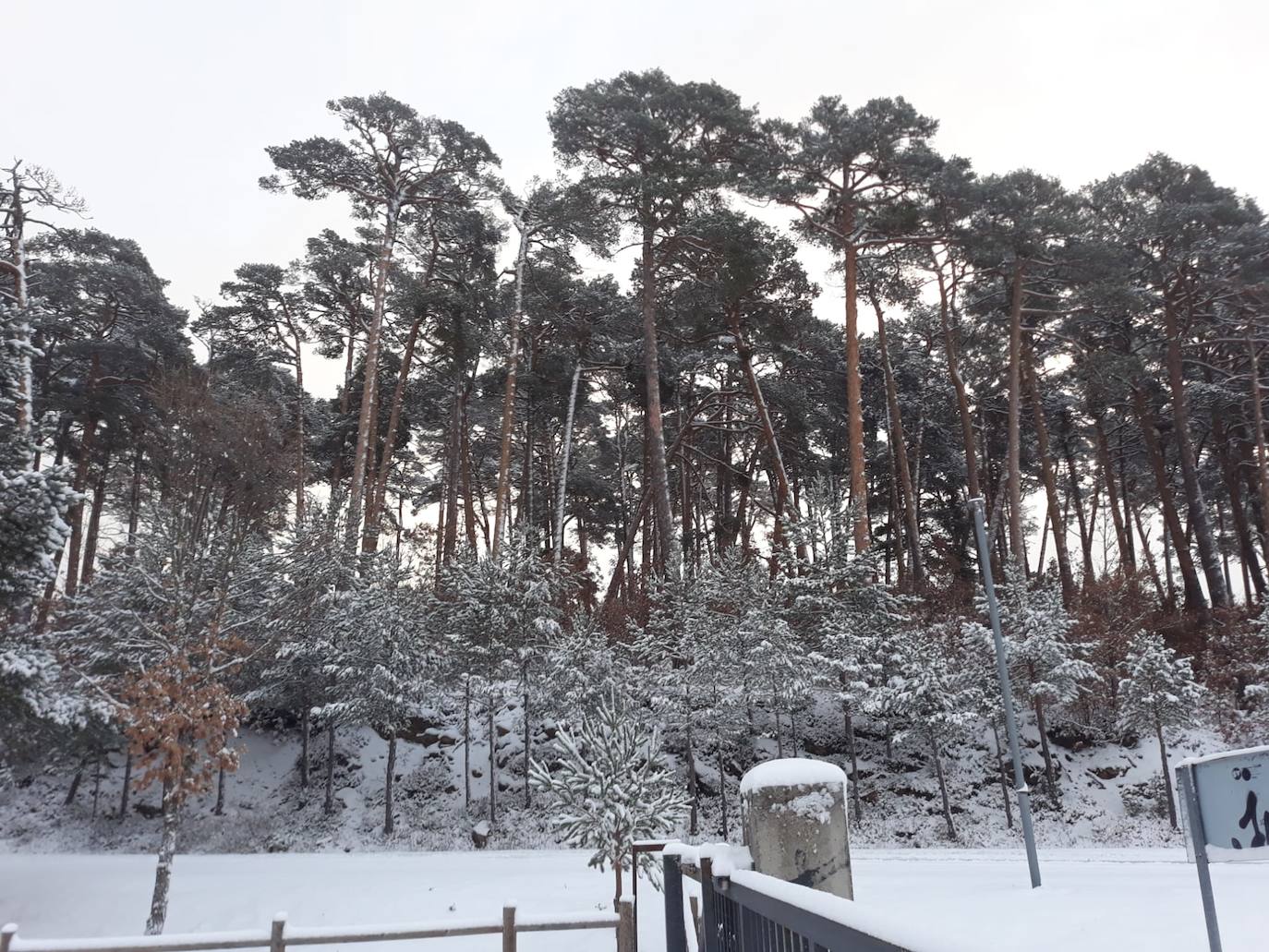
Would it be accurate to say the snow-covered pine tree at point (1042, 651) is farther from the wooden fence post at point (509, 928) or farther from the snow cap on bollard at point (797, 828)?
the snow cap on bollard at point (797, 828)

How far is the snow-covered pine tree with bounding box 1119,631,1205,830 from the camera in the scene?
21.0m

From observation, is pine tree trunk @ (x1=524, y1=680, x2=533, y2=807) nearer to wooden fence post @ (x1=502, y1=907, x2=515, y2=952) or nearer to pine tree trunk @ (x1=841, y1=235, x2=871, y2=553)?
pine tree trunk @ (x1=841, y1=235, x2=871, y2=553)

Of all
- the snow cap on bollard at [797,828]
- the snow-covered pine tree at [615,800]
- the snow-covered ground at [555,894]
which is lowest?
the snow-covered ground at [555,894]

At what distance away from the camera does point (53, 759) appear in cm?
2133

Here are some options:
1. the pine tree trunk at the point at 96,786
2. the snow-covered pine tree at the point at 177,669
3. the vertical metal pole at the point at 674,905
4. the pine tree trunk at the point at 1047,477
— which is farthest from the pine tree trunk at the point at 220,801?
the pine tree trunk at the point at 1047,477

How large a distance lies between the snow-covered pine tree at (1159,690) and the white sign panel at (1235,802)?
20.2 meters

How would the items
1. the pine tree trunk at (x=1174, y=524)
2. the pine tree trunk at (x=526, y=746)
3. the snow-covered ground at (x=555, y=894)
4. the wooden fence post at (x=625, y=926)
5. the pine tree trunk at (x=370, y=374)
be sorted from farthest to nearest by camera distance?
the pine tree trunk at (x=1174, y=524) < the pine tree trunk at (x=370, y=374) < the pine tree trunk at (x=526, y=746) < the snow-covered ground at (x=555, y=894) < the wooden fence post at (x=625, y=926)

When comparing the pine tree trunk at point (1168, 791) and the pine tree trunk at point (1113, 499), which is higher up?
the pine tree trunk at point (1113, 499)

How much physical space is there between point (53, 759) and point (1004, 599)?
28389mm

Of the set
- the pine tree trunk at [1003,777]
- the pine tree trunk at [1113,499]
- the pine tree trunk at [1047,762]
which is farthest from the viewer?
the pine tree trunk at [1113,499]

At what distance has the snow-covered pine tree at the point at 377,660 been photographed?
22141mm

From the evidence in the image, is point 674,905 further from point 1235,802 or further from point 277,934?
point 277,934

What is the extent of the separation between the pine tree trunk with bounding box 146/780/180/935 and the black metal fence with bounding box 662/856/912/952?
12928 millimetres

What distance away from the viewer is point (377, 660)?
891 inches
